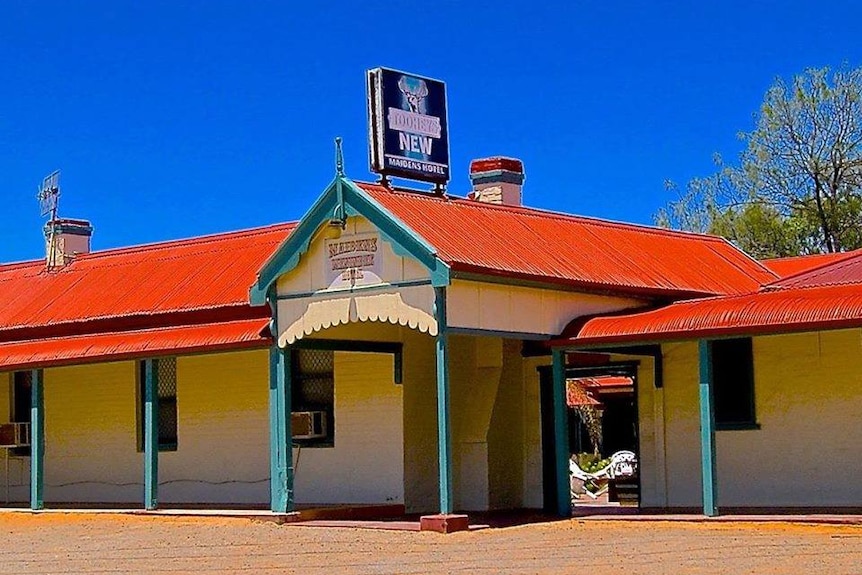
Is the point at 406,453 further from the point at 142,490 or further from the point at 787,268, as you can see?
the point at 787,268

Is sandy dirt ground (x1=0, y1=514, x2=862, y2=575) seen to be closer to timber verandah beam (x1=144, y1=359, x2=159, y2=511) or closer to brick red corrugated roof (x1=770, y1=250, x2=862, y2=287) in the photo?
timber verandah beam (x1=144, y1=359, x2=159, y2=511)

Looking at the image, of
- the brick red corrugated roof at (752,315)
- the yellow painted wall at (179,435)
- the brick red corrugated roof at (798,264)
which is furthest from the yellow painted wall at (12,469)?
→ the brick red corrugated roof at (798,264)

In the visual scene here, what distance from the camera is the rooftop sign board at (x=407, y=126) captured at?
2172cm

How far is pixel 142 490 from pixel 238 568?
9962 millimetres

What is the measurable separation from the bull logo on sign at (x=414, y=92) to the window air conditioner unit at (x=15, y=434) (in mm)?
9219

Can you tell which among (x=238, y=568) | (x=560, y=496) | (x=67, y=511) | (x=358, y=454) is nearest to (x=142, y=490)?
(x=67, y=511)

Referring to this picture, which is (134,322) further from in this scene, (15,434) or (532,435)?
(532,435)

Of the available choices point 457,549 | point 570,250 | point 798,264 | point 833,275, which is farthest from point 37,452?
point 798,264

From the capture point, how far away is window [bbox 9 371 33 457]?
27.2 metres

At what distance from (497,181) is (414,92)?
8.69ft

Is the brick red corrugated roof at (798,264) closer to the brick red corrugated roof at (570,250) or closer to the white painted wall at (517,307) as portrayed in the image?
the brick red corrugated roof at (570,250)

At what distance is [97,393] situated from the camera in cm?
2609

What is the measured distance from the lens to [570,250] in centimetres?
2178

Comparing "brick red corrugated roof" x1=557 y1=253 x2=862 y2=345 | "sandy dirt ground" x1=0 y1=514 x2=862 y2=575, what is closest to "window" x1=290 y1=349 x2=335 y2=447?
"sandy dirt ground" x1=0 y1=514 x2=862 y2=575
